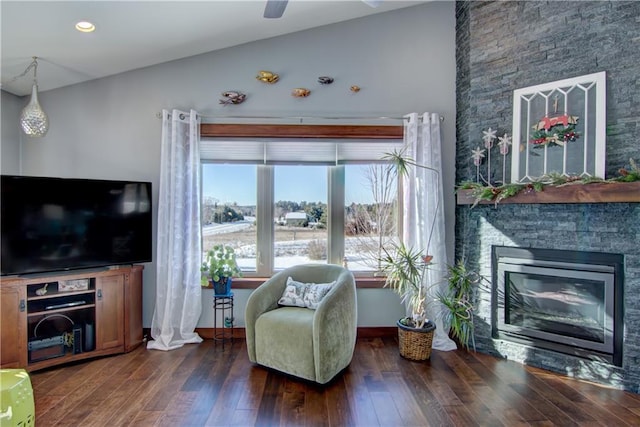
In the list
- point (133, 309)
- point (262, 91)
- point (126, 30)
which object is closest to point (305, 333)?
point (133, 309)

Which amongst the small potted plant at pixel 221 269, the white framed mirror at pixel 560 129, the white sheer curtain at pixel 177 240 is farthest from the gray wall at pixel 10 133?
the white framed mirror at pixel 560 129

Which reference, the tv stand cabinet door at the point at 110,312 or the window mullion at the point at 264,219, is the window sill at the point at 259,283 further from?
the tv stand cabinet door at the point at 110,312

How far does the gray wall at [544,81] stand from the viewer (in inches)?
106

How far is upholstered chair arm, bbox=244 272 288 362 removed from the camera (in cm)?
296

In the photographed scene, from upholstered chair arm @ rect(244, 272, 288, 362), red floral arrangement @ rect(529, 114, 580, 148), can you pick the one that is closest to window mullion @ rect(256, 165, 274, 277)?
upholstered chair arm @ rect(244, 272, 288, 362)

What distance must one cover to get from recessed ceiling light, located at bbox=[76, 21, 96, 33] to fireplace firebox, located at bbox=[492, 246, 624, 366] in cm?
395

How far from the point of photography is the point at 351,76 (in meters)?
3.75

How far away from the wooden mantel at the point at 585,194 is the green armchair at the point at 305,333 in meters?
1.66

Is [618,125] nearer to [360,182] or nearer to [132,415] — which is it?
[360,182]

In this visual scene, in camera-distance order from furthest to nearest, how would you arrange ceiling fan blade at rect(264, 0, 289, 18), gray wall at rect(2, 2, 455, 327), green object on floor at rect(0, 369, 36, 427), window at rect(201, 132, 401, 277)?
window at rect(201, 132, 401, 277)
gray wall at rect(2, 2, 455, 327)
ceiling fan blade at rect(264, 0, 289, 18)
green object on floor at rect(0, 369, 36, 427)

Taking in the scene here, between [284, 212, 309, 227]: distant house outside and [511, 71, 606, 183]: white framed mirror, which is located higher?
[511, 71, 606, 183]: white framed mirror

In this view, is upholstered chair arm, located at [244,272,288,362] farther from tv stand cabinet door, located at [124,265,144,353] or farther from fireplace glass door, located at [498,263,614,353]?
fireplace glass door, located at [498,263,614,353]

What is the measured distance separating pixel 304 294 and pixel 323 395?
882 millimetres

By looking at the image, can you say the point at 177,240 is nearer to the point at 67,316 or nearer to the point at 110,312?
the point at 110,312
